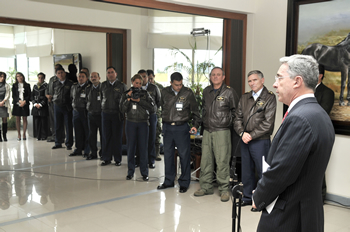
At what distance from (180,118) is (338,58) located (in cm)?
208

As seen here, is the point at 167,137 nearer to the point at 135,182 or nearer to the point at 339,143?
the point at 135,182

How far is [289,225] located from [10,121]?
431 inches

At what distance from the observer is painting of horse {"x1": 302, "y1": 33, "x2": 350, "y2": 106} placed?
4.46 meters

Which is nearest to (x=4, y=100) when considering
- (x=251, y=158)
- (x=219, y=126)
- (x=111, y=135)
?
(x=111, y=135)

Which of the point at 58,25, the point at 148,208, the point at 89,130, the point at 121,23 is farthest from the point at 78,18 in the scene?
the point at 148,208

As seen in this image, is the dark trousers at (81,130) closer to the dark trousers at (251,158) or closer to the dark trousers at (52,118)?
the dark trousers at (52,118)

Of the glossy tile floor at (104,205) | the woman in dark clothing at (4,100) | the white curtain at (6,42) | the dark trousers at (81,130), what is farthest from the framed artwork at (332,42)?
the white curtain at (6,42)

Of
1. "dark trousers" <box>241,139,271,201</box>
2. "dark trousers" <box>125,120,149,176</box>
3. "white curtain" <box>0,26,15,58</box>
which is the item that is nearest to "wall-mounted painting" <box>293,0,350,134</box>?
"dark trousers" <box>241,139,271,201</box>

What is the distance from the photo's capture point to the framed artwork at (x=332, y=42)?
176 inches

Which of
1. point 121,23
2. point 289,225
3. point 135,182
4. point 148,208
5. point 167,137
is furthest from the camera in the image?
point 121,23

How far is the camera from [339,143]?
4590 millimetres

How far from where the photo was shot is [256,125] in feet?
14.1

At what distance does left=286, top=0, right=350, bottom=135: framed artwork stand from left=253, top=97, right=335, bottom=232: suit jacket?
9.86 feet

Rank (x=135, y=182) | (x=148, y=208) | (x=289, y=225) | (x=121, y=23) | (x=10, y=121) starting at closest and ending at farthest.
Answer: (x=289, y=225)
(x=148, y=208)
(x=135, y=182)
(x=121, y=23)
(x=10, y=121)
